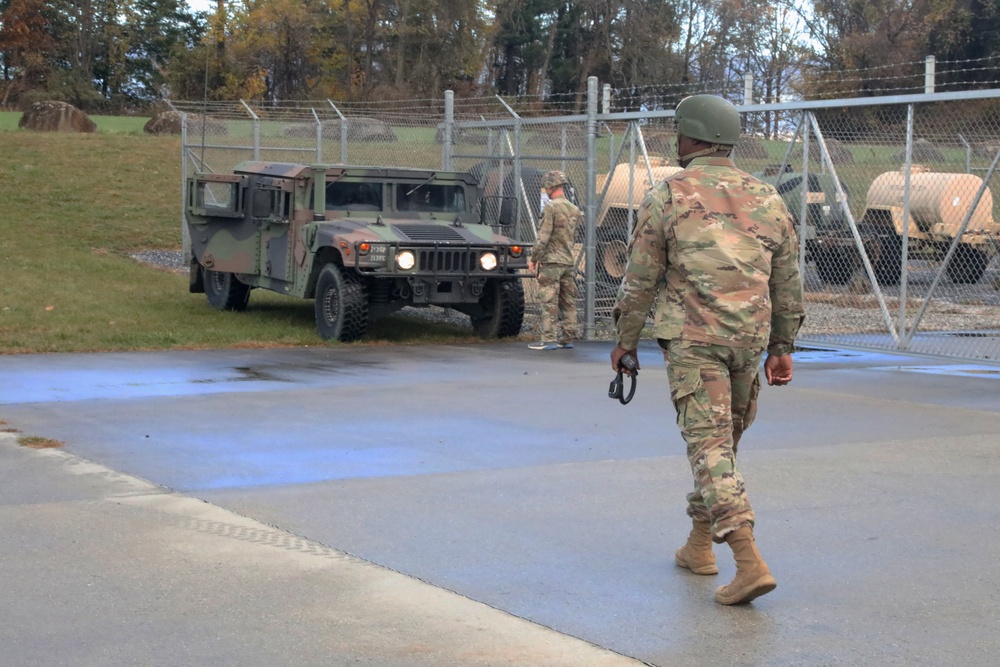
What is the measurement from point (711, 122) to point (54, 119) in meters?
34.5

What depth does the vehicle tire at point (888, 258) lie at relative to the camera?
17.3m

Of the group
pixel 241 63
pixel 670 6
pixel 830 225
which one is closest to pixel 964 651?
pixel 830 225

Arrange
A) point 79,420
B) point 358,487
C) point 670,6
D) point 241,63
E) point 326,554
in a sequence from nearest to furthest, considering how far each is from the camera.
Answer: point 326,554 < point 358,487 < point 79,420 < point 241,63 < point 670,6

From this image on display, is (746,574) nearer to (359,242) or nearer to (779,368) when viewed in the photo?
(779,368)

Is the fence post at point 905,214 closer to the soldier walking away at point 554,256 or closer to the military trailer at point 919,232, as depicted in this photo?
the soldier walking away at point 554,256

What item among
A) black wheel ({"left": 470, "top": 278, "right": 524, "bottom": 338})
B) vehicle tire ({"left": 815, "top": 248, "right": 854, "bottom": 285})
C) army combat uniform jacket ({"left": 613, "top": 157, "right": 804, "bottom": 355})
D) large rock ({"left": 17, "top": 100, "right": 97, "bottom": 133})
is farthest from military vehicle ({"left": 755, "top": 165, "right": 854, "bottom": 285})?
large rock ({"left": 17, "top": 100, "right": 97, "bottom": 133})

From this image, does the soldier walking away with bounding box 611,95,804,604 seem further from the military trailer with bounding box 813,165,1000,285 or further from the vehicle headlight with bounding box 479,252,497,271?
the military trailer with bounding box 813,165,1000,285

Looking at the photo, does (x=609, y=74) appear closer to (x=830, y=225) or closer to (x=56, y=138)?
(x=56, y=138)

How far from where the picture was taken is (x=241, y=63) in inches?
2165

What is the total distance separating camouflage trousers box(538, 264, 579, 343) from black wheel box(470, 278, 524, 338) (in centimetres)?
48

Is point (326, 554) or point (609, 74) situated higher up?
point (609, 74)

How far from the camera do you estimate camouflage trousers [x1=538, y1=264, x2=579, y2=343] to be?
13211 millimetres

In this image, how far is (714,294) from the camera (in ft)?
16.0

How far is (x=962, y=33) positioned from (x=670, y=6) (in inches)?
761
